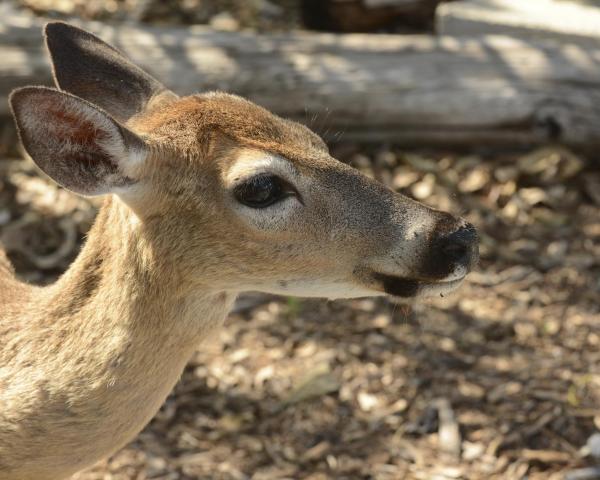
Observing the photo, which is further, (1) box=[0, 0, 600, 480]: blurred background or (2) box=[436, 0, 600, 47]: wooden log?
(2) box=[436, 0, 600, 47]: wooden log

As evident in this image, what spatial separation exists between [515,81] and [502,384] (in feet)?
8.07

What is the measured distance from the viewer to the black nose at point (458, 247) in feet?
10.2

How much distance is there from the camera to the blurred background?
466cm

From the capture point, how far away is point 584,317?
541cm

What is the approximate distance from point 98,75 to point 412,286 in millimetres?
1518

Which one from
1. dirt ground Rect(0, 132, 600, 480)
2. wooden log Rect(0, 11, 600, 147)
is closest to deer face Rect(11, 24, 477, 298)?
dirt ground Rect(0, 132, 600, 480)

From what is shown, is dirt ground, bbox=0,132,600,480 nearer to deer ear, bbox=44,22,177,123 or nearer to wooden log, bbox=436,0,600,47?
wooden log, bbox=436,0,600,47

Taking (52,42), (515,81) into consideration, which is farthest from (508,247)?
(52,42)

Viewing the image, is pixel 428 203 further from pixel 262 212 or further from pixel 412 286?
pixel 262 212

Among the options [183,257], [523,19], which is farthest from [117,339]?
[523,19]

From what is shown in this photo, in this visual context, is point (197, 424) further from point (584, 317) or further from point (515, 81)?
point (515, 81)

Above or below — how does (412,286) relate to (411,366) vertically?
above

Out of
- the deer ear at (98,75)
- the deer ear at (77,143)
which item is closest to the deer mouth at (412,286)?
the deer ear at (77,143)

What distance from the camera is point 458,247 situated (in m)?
3.13
